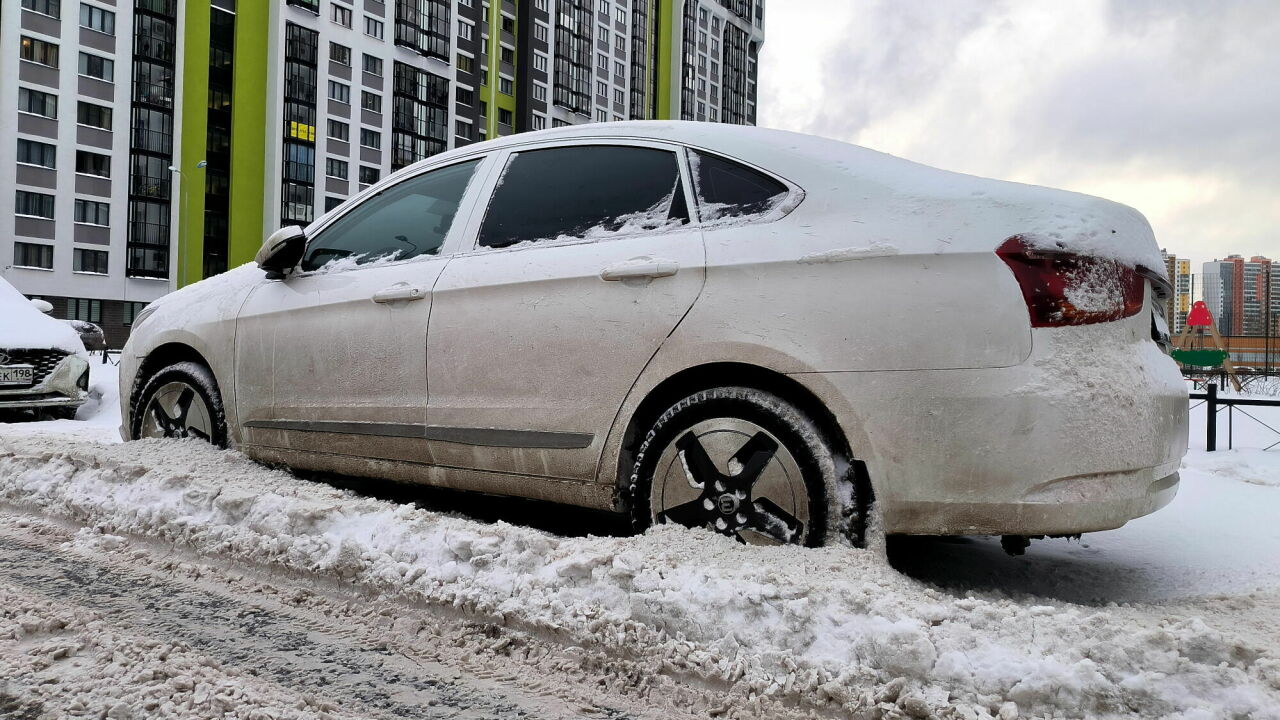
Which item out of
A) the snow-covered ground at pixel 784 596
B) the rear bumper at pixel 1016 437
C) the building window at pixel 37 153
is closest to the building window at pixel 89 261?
the building window at pixel 37 153

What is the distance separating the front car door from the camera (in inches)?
141

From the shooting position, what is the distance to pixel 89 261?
46500 millimetres

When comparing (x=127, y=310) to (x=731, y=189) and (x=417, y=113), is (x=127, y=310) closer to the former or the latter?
(x=417, y=113)

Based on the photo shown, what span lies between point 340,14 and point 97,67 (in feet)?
47.1

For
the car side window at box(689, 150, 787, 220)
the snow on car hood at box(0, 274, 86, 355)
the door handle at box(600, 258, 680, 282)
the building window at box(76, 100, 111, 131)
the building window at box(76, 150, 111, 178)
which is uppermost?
the building window at box(76, 100, 111, 131)

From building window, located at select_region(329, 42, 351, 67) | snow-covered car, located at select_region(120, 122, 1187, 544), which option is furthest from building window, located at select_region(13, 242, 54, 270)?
snow-covered car, located at select_region(120, 122, 1187, 544)

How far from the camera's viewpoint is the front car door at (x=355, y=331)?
141 inches

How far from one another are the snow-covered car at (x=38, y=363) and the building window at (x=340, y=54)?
5016cm

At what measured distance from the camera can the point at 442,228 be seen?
371cm

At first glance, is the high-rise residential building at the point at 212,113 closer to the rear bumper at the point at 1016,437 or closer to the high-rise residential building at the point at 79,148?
the high-rise residential building at the point at 79,148

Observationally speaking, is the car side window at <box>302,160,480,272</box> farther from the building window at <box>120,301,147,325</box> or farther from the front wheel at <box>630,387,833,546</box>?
the building window at <box>120,301,147,325</box>

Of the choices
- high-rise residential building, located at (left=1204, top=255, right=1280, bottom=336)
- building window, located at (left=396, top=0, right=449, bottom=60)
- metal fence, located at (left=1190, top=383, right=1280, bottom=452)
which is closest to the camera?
metal fence, located at (left=1190, top=383, right=1280, bottom=452)

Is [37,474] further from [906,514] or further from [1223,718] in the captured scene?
[1223,718]

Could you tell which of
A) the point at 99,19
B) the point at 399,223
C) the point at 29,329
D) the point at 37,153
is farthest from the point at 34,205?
the point at 399,223
